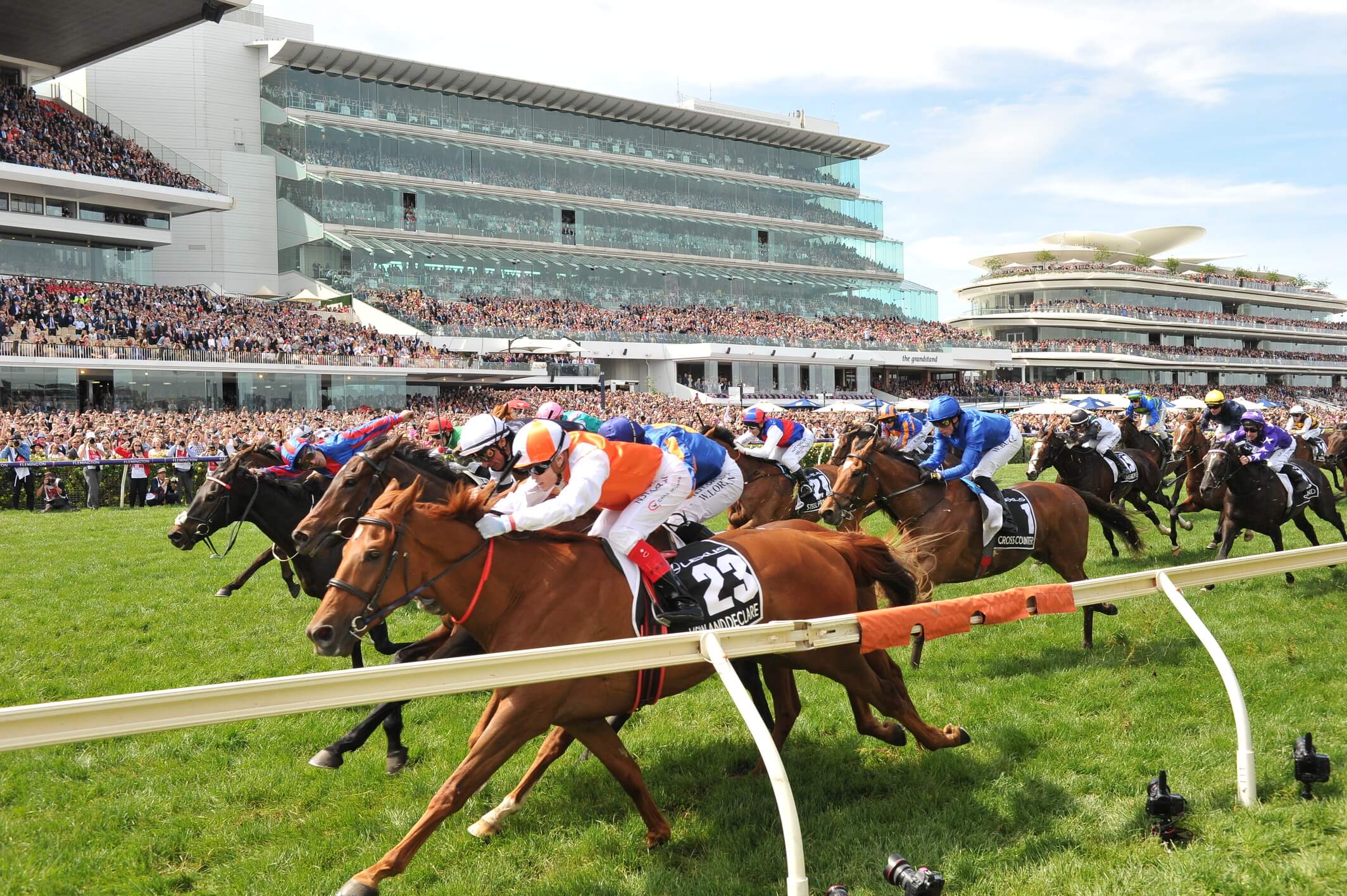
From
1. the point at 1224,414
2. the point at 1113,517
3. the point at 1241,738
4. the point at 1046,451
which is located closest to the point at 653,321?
the point at 1046,451

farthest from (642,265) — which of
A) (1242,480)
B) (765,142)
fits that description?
(1242,480)

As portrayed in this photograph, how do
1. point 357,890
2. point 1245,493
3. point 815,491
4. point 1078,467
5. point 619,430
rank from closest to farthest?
point 357,890
point 619,430
point 1245,493
point 815,491
point 1078,467

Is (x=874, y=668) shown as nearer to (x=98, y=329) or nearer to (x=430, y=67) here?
(x=98, y=329)

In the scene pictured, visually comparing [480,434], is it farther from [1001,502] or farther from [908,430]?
[908,430]

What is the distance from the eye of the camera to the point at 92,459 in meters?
16.8

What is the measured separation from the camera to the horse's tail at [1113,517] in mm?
7961

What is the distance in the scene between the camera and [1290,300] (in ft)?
270

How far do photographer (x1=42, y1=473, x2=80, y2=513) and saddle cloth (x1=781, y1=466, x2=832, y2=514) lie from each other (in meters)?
12.8

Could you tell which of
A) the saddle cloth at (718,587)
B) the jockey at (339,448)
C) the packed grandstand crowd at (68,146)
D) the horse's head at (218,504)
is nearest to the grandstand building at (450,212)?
the packed grandstand crowd at (68,146)

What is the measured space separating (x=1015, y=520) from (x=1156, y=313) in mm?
73436

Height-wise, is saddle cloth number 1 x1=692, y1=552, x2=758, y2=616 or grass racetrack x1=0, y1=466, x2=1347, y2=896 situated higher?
saddle cloth number 1 x1=692, y1=552, x2=758, y2=616

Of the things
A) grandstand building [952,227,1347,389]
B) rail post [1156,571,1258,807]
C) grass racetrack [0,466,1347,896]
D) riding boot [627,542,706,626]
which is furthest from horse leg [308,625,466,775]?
grandstand building [952,227,1347,389]

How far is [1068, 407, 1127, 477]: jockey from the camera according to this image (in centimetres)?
1064

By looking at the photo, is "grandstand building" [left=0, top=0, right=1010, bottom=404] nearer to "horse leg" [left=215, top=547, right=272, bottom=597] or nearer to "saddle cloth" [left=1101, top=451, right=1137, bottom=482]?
"saddle cloth" [left=1101, top=451, right=1137, bottom=482]
